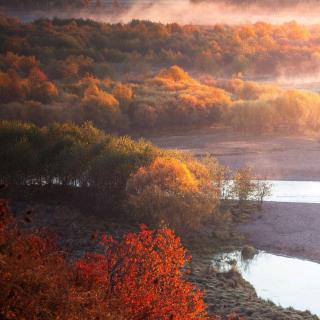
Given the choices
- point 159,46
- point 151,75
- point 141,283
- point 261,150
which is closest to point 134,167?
point 141,283

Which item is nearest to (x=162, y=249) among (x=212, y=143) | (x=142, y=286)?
(x=142, y=286)

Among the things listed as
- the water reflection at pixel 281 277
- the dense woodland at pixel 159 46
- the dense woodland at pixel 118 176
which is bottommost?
the water reflection at pixel 281 277

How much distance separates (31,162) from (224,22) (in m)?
138

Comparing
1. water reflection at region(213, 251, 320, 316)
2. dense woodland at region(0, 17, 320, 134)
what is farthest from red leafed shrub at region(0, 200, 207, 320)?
dense woodland at region(0, 17, 320, 134)

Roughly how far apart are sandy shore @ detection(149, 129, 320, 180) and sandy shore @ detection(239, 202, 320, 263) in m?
13.6

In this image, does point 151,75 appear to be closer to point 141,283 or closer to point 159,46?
point 159,46

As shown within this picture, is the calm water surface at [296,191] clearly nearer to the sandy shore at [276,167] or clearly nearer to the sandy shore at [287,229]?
the sandy shore at [276,167]

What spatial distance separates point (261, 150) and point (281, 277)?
1607 inches

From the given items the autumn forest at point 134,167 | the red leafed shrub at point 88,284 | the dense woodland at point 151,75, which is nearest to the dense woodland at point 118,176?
the autumn forest at point 134,167

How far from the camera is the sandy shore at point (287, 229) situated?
152ft

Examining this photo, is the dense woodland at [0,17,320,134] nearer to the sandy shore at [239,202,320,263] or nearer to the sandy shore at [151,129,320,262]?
the sandy shore at [151,129,320,262]

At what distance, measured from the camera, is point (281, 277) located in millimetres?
41312

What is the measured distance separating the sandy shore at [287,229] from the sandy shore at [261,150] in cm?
1363

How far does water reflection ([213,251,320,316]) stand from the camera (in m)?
37.2
